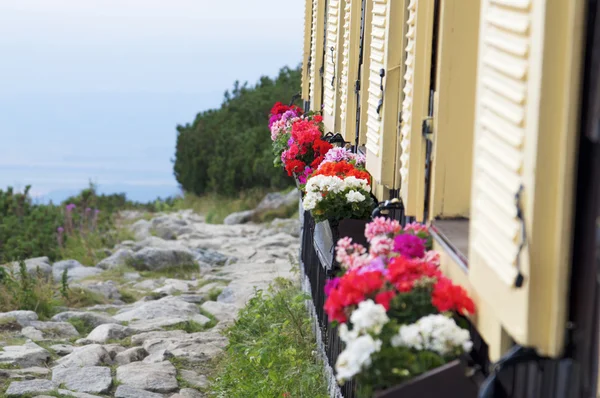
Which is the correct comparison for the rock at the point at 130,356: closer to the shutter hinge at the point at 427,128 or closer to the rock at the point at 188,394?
the rock at the point at 188,394

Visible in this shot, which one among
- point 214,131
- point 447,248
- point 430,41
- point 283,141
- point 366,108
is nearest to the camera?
point 447,248

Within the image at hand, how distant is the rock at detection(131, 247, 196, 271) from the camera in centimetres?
1367

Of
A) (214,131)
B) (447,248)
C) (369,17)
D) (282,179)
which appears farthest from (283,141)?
(214,131)

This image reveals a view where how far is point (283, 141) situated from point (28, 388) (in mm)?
3056

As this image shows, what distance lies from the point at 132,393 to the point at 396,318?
470 cm

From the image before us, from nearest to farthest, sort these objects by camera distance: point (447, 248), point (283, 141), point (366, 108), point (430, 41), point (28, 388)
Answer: point (447, 248) → point (430, 41) → point (366, 108) → point (28, 388) → point (283, 141)

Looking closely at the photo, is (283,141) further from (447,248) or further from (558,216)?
(558,216)

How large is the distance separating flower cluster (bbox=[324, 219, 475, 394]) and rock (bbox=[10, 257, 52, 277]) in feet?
30.7

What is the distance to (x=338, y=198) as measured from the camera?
218 inches

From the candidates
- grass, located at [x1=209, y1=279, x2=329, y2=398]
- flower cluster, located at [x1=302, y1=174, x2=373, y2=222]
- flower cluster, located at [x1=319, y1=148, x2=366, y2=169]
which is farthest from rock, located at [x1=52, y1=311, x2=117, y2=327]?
flower cluster, located at [x1=302, y1=174, x2=373, y2=222]

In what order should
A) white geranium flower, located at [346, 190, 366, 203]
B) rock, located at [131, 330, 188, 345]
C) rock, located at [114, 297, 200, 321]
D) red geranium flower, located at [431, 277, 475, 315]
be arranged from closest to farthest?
red geranium flower, located at [431, 277, 475, 315]
white geranium flower, located at [346, 190, 366, 203]
rock, located at [131, 330, 188, 345]
rock, located at [114, 297, 200, 321]

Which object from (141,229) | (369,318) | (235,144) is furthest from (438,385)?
(235,144)

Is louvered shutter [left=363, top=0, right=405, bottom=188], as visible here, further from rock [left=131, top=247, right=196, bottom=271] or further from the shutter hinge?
rock [left=131, top=247, right=196, bottom=271]

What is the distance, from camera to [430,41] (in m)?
4.00
